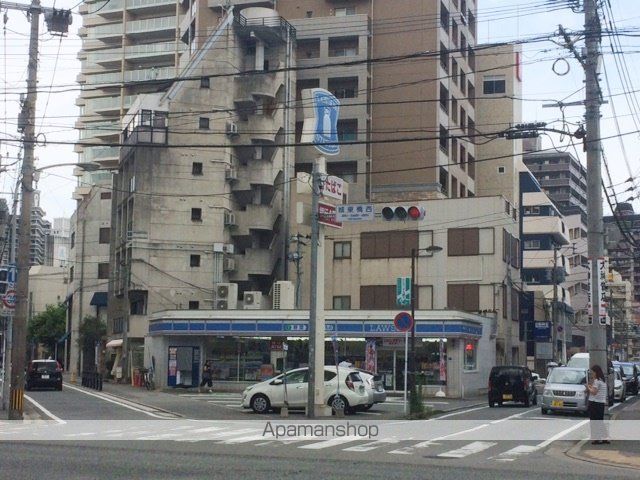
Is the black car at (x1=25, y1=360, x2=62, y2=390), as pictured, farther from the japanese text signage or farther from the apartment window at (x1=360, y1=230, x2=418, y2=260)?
the japanese text signage

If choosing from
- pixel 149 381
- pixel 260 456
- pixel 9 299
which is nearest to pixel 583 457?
pixel 260 456

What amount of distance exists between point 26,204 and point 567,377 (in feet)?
63.3

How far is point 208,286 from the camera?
60.3m

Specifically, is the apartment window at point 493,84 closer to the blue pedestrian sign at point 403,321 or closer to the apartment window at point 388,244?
the apartment window at point 388,244

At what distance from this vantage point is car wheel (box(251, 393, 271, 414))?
30.1m

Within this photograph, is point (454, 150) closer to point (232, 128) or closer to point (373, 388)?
point (232, 128)

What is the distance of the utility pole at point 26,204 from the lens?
25906 millimetres

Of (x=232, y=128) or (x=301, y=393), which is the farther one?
(x=232, y=128)

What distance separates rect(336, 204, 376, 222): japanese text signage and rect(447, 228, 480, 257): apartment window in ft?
88.9

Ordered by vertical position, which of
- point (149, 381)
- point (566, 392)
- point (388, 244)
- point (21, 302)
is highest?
point (388, 244)

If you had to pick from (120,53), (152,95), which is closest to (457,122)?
(152,95)

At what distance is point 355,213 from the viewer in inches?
Result: 1120

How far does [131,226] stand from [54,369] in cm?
1539

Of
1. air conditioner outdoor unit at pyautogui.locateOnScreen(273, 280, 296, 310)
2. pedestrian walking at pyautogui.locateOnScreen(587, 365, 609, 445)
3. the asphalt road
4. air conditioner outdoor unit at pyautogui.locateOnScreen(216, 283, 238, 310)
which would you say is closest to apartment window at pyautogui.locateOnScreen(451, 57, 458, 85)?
air conditioner outdoor unit at pyautogui.locateOnScreen(216, 283, 238, 310)
